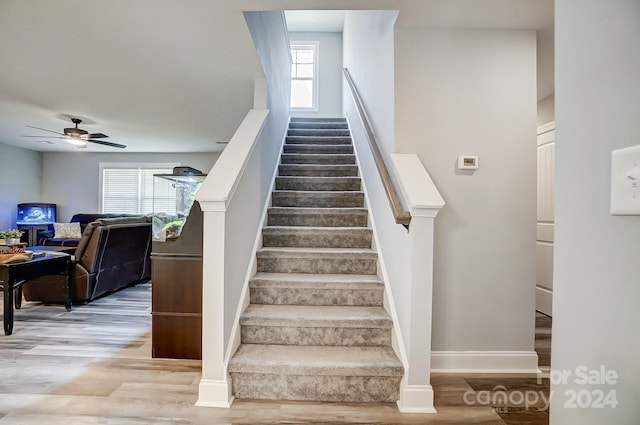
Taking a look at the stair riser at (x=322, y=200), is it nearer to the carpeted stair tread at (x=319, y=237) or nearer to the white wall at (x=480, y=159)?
the carpeted stair tread at (x=319, y=237)

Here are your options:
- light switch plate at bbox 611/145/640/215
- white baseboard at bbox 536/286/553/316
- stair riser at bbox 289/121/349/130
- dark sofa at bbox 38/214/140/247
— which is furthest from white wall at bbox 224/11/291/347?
dark sofa at bbox 38/214/140/247

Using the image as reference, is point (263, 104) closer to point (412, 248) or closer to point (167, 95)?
point (167, 95)

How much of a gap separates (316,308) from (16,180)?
7972 millimetres

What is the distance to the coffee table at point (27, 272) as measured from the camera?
2.80m

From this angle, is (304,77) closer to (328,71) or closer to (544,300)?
(328,71)

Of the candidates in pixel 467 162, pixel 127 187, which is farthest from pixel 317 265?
pixel 127 187

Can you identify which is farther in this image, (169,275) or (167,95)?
(167,95)

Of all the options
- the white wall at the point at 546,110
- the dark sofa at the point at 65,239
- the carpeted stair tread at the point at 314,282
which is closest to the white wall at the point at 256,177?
the carpeted stair tread at the point at 314,282

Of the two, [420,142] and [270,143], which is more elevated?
[270,143]

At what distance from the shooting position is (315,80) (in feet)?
21.9

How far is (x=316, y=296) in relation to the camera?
7.68 feet

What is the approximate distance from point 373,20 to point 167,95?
242 cm

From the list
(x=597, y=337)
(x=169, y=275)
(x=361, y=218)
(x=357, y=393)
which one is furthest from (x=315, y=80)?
(x=597, y=337)

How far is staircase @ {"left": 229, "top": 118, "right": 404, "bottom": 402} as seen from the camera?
185cm
